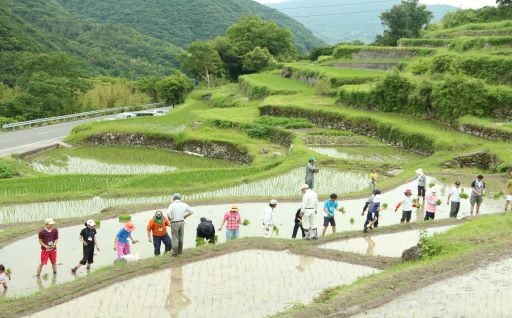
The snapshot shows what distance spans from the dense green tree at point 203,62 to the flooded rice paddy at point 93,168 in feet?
118

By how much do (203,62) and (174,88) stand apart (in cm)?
578

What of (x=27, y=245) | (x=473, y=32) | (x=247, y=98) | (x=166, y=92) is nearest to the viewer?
(x=27, y=245)

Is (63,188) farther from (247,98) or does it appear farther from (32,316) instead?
(247,98)

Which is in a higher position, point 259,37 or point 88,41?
point 259,37

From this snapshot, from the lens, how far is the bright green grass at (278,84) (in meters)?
43.2

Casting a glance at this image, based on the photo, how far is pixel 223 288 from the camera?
9.45 m

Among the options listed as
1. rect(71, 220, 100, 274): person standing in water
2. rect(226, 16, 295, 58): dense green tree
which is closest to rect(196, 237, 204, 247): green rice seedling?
rect(71, 220, 100, 274): person standing in water

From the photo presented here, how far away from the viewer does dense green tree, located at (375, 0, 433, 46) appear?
185 feet

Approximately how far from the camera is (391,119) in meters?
29.5

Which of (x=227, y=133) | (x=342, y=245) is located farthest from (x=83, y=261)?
(x=227, y=133)

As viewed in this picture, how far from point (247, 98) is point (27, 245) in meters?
35.4

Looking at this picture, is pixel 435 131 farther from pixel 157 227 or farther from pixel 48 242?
pixel 48 242

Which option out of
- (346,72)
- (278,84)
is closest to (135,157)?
(278,84)

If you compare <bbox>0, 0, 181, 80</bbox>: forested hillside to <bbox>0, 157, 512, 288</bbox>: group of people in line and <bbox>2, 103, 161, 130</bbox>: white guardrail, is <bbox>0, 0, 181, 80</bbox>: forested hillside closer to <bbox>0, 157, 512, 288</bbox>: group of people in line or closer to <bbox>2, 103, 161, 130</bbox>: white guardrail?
<bbox>2, 103, 161, 130</bbox>: white guardrail
